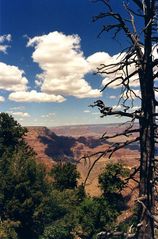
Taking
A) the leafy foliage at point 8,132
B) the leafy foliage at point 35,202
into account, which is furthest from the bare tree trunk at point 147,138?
the leafy foliage at point 8,132

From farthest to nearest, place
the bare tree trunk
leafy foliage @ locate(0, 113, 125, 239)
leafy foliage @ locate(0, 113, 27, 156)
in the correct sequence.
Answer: leafy foliage @ locate(0, 113, 27, 156), leafy foliage @ locate(0, 113, 125, 239), the bare tree trunk

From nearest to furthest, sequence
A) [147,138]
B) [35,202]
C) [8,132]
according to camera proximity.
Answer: [147,138] < [35,202] < [8,132]

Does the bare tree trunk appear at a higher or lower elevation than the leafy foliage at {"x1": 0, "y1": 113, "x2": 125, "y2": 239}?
higher

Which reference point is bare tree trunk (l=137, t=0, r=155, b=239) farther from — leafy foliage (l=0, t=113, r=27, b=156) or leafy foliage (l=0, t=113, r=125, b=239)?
leafy foliage (l=0, t=113, r=27, b=156)

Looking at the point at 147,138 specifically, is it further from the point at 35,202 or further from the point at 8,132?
the point at 8,132

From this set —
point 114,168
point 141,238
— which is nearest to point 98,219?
point 114,168

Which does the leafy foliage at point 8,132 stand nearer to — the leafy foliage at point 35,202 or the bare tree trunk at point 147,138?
the leafy foliage at point 35,202

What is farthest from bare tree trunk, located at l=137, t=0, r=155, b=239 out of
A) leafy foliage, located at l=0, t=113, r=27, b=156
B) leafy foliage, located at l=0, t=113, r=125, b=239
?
leafy foliage, located at l=0, t=113, r=27, b=156

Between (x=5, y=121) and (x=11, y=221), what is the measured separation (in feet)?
76.9

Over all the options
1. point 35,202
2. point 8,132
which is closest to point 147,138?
point 35,202

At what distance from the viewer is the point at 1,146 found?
78.8m

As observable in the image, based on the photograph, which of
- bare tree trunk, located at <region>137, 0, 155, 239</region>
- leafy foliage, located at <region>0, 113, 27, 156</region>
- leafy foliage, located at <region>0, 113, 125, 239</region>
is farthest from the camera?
leafy foliage, located at <region>0, 113, 27, 156</region>

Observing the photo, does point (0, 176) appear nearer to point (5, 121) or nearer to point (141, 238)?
point (5, 121)

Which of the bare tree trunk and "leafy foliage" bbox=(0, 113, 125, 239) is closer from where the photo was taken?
the bare tree trunk
